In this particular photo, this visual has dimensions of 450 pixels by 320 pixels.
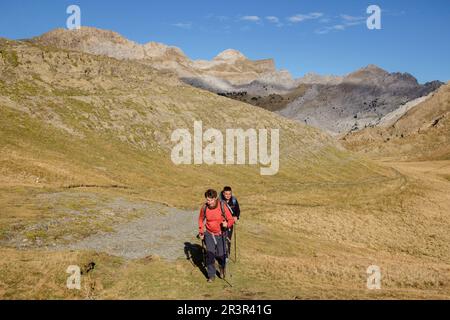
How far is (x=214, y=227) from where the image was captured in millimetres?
18047

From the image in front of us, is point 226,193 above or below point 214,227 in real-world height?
above

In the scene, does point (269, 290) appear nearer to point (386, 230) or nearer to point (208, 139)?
point (386, 230)

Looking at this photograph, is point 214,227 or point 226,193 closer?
point 214,227

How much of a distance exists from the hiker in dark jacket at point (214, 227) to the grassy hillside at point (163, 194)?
4.14ft

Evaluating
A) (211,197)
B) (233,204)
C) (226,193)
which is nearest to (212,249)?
(211,197)

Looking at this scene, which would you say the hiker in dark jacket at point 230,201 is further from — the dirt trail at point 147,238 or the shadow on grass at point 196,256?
the dirt trail at point 147,238

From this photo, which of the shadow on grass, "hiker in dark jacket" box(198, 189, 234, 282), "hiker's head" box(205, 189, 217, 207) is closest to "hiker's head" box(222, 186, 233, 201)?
"hiker in dark jacket" box(198, 189, 234, 282)

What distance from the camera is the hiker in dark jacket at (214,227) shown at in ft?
58.7

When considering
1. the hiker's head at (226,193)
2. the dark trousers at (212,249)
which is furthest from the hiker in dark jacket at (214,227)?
the hiker's head at (226,193)

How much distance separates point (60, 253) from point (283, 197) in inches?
2028

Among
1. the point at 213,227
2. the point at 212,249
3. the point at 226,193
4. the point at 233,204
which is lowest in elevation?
the point at 212,249

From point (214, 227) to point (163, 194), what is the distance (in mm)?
37760

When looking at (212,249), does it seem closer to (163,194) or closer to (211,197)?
(211,197)

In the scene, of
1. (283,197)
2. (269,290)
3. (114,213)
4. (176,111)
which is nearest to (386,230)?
(283,197)
